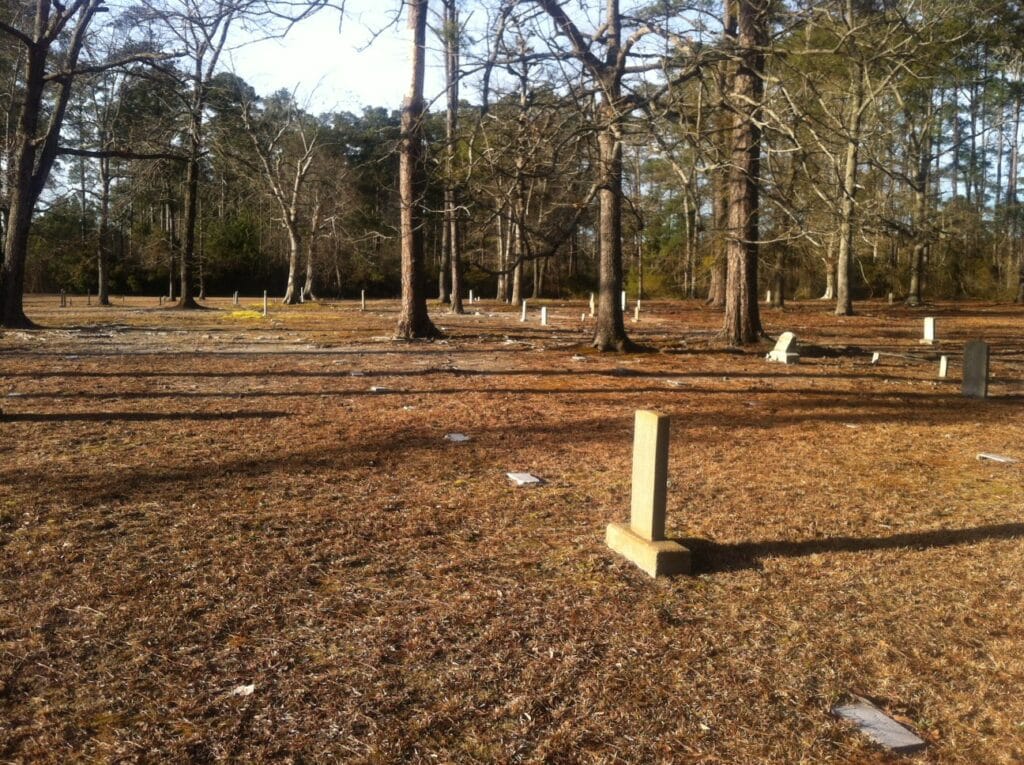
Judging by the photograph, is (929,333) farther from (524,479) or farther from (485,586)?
(485,586)

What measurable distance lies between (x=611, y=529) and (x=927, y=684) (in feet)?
6.63

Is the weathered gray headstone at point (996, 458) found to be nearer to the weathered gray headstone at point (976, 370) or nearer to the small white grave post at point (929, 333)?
the weathered gray headstone at point (976, 370)

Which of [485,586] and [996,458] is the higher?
[996,458]

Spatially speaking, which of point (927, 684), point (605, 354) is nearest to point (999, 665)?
point (927, 684)

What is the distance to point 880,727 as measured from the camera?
121 inches

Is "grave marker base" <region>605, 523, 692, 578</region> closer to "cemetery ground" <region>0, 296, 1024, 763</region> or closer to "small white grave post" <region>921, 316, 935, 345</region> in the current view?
"cemetery ground" <region>0, 296, 1024, 763</region>

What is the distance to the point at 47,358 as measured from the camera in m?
14.4

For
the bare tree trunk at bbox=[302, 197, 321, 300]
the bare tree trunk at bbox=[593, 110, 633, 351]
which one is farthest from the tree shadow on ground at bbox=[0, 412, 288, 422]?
the bare tree trunk at bbox=[302, 197, 321, 300]

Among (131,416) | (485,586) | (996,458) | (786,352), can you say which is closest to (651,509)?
(485,586)

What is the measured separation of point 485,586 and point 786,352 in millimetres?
12338

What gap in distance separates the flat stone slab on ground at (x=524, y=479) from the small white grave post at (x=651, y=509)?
174cm

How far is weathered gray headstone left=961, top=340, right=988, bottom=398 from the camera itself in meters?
11.9

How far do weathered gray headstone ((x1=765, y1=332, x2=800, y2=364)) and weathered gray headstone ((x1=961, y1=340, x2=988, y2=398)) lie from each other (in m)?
3.53

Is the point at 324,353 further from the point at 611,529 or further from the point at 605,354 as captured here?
the point at 611,529
